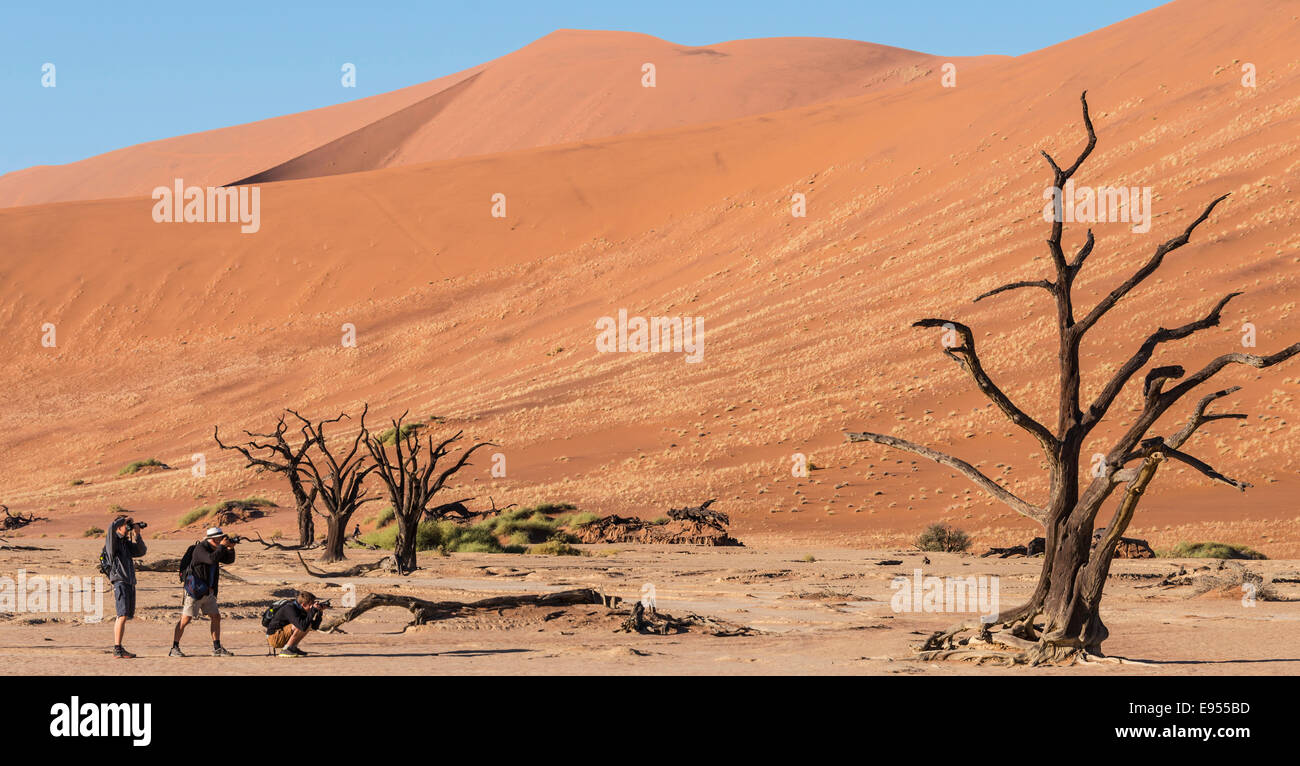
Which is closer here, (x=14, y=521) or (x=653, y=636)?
(x=653, y=636)

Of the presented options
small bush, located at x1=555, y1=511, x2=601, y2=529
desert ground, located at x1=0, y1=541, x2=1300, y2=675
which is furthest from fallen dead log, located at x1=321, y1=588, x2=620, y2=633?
small bush, located at x1=555, y1=511, x2=601, y2=529

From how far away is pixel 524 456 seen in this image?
43688 millimetres

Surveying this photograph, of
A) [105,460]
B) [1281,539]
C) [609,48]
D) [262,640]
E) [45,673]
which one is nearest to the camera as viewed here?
[45,673]

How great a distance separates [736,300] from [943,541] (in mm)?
27359

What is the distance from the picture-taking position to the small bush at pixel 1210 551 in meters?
27.7

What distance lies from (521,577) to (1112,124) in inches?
1859

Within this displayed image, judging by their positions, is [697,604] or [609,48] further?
[609,48]

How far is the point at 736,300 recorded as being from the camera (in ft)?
187

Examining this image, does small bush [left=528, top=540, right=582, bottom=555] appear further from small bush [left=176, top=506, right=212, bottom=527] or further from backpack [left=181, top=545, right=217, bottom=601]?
backpack [left=181, top=545, right=217, bottom=601]

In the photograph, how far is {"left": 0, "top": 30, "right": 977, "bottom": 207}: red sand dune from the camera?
117438 millimetres

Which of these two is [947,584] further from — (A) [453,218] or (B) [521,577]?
(A) [453,218]

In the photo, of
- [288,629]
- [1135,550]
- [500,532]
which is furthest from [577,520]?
[288,629]

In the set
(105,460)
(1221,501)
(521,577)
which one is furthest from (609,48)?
(521,577)
